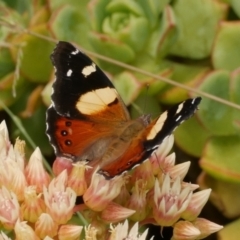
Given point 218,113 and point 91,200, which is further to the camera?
point 218,113

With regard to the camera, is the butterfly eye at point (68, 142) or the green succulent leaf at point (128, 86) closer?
the butterfly eye at point (68, 142)

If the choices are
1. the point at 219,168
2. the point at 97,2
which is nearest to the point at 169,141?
the point at 219,168

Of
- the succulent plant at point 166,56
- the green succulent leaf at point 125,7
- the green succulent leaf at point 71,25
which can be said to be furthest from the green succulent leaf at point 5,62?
the green succulent leaf at point 125,7

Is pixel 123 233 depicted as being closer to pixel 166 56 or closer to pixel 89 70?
pixel 89 70

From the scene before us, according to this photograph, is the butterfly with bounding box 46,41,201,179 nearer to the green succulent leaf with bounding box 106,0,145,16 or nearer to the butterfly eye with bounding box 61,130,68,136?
the butterfly eye with bounding box 61,130,68,136

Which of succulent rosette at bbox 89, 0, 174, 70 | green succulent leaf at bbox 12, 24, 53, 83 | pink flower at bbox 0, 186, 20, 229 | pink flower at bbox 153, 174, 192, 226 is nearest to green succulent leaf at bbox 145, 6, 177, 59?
succulent rosette at bbox 89, 0, 174, 70

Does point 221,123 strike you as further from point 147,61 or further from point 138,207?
point 138,207

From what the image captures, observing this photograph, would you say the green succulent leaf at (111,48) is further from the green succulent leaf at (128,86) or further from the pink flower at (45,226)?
the pink flower at (45,226)

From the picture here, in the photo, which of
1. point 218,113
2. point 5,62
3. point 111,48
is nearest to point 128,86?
point 111,48
